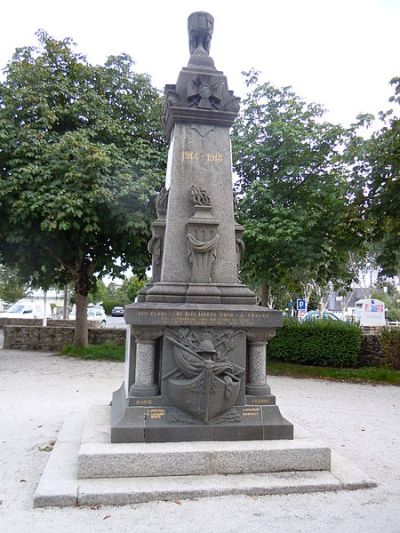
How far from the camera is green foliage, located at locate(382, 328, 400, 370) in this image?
536 inches

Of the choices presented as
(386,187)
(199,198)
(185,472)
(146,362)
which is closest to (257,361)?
(146,362)

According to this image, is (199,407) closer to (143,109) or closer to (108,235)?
(108,235)

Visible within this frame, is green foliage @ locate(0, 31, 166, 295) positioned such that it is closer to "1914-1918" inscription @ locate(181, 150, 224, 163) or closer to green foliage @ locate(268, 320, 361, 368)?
green foliage @ locate(268, 320, 361, 368)

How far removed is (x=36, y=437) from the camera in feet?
21.4

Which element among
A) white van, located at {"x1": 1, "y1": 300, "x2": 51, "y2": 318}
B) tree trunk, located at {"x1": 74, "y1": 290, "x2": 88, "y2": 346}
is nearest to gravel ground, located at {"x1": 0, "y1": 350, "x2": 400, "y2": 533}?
tree trunk, located at {"x1": 74, "y1": 290, "x2": 88, "y2": 346}

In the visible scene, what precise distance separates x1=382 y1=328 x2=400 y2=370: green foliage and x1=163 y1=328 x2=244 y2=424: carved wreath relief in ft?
31.7

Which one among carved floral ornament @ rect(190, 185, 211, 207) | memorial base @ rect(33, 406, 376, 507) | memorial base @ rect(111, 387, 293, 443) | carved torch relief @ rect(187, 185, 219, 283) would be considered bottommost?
memorial base @ rect(33, 406, 376, 507)

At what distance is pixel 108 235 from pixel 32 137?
378cm

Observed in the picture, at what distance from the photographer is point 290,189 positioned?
14820 mm

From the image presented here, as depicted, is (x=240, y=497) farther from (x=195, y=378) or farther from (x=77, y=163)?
(x=77, y=163)

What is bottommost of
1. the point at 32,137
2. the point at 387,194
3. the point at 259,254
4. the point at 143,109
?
the point at 259,254

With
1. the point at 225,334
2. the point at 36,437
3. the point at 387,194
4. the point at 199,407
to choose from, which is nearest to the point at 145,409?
the point at 199,407

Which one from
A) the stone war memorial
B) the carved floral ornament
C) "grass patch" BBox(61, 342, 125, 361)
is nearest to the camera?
the stone war memorial

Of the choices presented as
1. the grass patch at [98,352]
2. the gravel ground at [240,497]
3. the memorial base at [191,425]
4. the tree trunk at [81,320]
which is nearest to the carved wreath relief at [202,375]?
the memorial base at [191,425]
